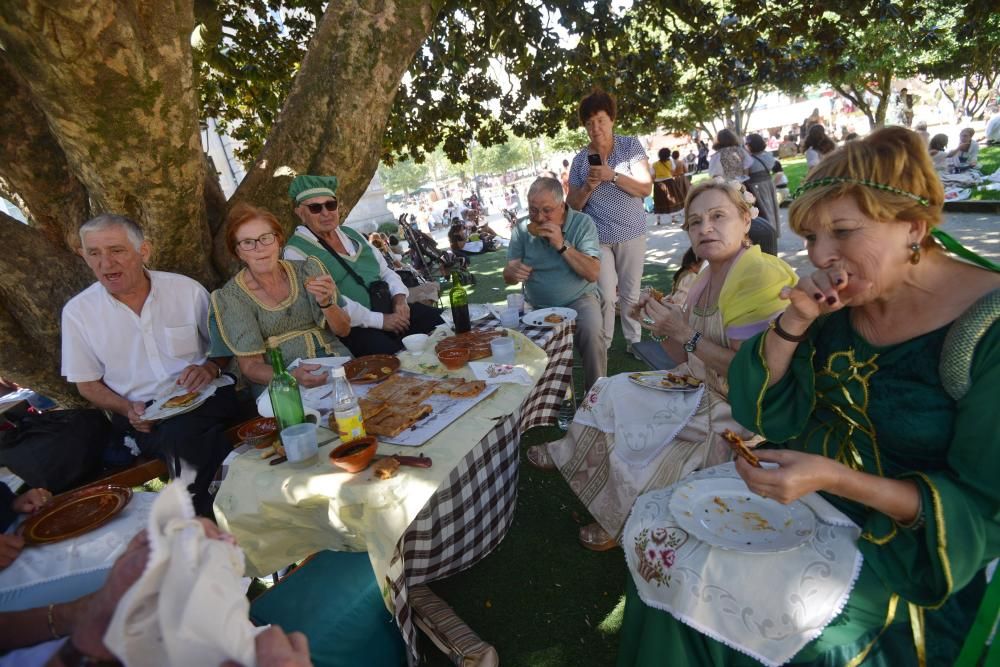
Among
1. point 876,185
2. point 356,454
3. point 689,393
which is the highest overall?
point 876,185

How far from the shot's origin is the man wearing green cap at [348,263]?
388cm

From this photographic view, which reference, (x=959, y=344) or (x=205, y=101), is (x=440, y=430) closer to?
(x=959, y=344)

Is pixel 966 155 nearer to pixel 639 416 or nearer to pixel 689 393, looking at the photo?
pixel 689 393

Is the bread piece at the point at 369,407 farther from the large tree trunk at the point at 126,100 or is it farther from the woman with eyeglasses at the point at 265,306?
the large tree trunk at the point at 126,100

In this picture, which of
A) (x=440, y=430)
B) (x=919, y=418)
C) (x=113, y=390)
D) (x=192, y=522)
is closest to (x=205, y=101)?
(x=113, y=390)

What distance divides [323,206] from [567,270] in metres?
1.93

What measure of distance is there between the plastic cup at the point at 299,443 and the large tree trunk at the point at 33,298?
2.94 meters

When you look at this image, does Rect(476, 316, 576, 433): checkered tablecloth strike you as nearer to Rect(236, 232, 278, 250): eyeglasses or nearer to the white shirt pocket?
Rect(236, 232, 278, 250): eyeglasses

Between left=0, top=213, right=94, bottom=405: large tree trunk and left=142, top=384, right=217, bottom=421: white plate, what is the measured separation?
4.57 ft

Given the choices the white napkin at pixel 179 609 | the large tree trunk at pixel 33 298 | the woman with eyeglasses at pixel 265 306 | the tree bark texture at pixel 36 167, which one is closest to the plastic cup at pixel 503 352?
the woman with eyeglasses at pixel 265 306

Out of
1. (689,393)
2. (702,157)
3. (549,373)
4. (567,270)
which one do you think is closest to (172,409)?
(549,373)

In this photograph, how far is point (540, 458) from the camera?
3.80 meters

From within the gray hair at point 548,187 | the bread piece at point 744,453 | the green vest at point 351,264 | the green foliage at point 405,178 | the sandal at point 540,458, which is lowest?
the sandal at point 540,458

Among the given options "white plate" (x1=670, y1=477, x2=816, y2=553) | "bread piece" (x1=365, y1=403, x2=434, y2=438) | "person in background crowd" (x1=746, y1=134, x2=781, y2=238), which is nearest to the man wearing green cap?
"bread piece" (x1=365, y1=403, x2=434, y2=438)
